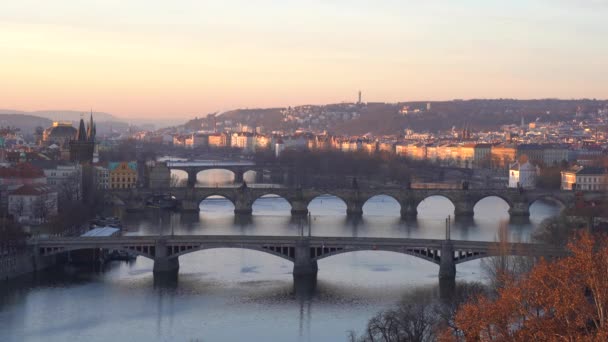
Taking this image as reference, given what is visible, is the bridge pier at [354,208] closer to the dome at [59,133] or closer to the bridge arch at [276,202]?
the bridge arch at [276,202]

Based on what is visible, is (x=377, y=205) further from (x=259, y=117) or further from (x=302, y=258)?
(x=259, y=117)

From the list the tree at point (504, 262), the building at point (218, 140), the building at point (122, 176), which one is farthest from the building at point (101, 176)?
the building at point (218, 140)

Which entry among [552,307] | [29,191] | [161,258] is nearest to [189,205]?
[29,191]

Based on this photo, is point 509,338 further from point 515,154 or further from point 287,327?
point 515,154

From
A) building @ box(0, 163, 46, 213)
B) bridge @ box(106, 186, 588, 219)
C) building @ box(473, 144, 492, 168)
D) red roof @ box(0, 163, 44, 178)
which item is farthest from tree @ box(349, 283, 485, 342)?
building @ box(473, 144, 492, 168)

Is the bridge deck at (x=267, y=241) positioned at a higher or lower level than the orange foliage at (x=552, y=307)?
lower

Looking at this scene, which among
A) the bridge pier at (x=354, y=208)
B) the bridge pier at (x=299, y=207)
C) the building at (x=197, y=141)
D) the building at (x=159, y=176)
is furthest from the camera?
the building at (x=197, y=141)

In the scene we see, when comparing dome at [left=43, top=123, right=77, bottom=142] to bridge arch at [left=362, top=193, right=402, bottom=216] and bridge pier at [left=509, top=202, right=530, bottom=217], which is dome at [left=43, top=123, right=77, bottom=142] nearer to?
bridge arch at [left=362, top=193, right=402, bottom=216]
